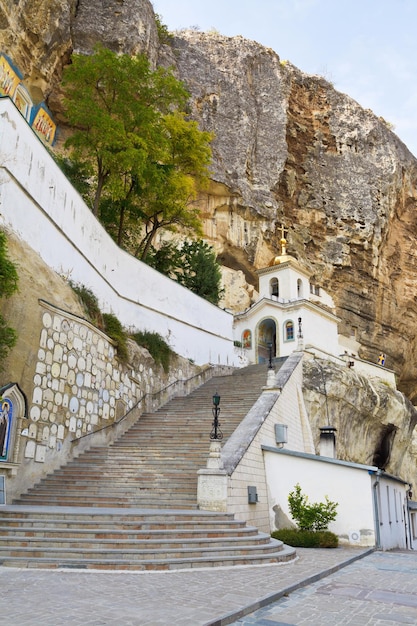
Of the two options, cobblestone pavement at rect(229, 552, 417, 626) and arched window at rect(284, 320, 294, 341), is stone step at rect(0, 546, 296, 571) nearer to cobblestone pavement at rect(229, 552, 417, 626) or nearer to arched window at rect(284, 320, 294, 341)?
cobblestone pavement at rect(229, 552, 417, 626)

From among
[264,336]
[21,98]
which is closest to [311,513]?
[21,98]

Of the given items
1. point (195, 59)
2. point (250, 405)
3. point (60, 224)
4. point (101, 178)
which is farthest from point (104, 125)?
point (195, 59)

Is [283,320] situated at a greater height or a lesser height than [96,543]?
greater

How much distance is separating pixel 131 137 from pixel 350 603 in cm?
1708

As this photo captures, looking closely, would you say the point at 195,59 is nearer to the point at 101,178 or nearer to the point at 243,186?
the point at 243,186

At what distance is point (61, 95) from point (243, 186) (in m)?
13.1

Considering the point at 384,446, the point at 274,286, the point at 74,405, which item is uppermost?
the point at 274,286

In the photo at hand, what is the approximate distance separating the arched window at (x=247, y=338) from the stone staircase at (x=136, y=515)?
1553cm

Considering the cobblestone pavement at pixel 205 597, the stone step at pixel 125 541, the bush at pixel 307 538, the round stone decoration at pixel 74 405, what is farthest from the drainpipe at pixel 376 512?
the round stone decoration at pixel 74 405

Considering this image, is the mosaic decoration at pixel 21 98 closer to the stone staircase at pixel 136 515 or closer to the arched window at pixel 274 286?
the stone staircase at pixel 136 515

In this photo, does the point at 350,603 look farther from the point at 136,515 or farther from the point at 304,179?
the point at 304,179

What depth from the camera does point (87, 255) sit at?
15.2m

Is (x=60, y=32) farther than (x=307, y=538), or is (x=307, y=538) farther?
(x=60, y=32)

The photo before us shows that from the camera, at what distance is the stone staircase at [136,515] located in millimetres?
7211
